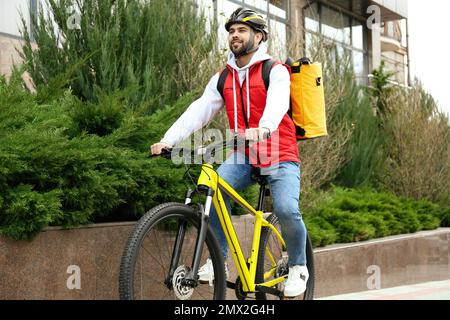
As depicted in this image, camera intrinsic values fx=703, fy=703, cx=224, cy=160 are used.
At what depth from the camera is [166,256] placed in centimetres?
420

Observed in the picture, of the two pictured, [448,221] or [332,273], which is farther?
[448,221]

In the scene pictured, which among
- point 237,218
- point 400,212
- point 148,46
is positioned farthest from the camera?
point 400,212

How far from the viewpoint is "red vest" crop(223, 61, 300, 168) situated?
15.3 ft

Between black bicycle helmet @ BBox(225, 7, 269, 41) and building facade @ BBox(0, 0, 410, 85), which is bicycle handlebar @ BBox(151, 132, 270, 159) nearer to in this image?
black bicycle helmet @ BBox(225, 7, 269, 41)

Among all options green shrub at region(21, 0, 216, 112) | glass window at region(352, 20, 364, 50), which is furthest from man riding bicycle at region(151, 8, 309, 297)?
glass window at region(352, 20, 364, 50)

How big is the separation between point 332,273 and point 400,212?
3048 mm

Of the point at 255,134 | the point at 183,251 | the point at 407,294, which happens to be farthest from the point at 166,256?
the point at 407,294

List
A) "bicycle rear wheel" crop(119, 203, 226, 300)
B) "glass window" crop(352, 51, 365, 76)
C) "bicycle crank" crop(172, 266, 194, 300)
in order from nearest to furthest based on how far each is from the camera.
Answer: "bicycle rear wheel" crop(119, 203, 226, 300), "bicycle crank" crop(172, 266, 194, 300), "glass window" crop(352, 51, 365, 76)

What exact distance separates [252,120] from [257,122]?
4 centimetres

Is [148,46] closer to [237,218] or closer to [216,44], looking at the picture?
[216,44]

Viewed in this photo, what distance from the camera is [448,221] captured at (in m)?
Answer: 12.6

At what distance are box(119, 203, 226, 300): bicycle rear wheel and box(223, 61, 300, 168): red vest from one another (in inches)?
30.1
